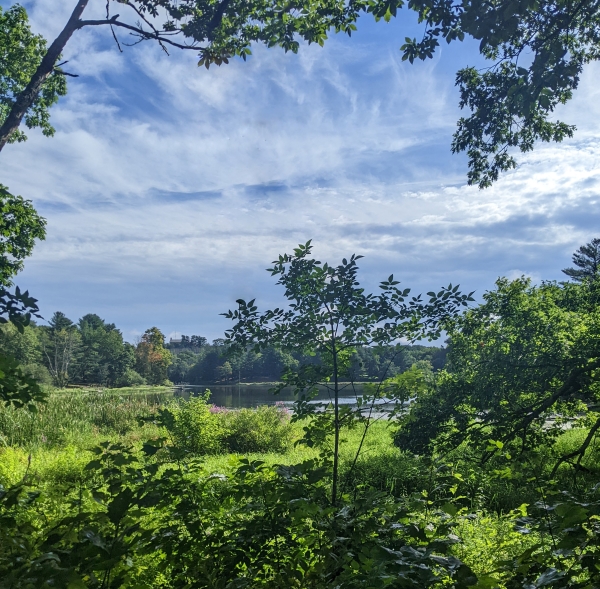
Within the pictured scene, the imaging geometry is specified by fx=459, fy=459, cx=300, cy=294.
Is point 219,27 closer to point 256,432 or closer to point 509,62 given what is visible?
point 509,62

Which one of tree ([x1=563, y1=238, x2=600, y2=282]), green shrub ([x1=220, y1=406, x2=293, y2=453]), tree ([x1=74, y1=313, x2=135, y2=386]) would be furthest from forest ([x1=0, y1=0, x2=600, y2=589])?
tree ([x1=74, y1=313, x2=135, y2=386])

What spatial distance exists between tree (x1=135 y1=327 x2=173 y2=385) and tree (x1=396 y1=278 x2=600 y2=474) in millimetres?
69404

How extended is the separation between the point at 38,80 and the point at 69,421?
1013cm

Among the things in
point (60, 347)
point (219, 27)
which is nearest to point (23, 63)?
point (219, 27)

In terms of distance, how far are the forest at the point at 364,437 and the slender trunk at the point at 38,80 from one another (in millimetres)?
27

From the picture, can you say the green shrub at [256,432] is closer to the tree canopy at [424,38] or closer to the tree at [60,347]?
the tree canopy at [424,38]

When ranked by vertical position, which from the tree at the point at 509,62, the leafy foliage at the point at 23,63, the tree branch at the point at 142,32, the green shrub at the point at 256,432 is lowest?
the green shrub at the point at 256,432

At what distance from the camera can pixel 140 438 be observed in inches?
512

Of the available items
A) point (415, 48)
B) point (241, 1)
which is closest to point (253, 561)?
point (415, 48)

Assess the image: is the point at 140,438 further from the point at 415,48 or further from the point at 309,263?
the point at 415,48

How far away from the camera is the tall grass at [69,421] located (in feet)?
37.4

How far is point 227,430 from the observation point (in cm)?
1253

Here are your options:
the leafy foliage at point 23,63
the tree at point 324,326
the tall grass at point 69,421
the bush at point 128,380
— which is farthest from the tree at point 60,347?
the tree at point 324,326

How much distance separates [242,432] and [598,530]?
38.4 ft
